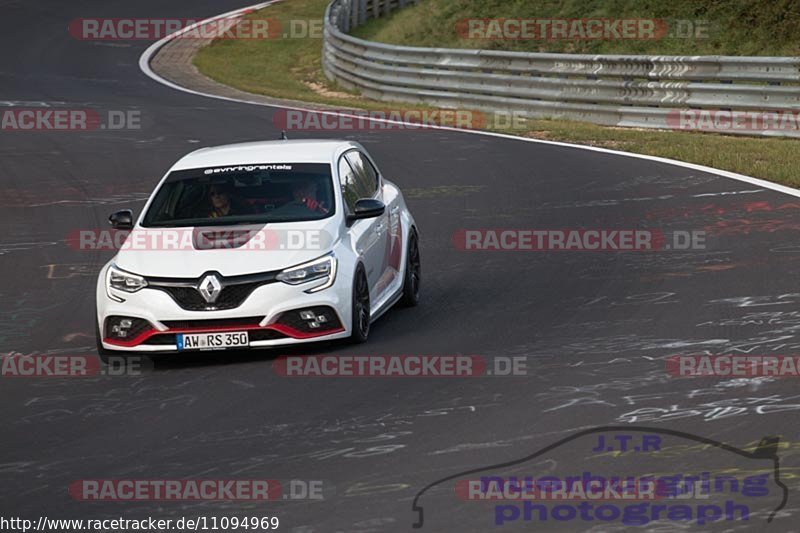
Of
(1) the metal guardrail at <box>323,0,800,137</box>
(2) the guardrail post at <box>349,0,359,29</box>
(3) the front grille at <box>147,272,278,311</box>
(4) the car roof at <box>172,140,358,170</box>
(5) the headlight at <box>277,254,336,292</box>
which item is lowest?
(3) the front grille at <box>147,272,278,311</box>

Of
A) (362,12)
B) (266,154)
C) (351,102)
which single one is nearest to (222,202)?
(266,154)

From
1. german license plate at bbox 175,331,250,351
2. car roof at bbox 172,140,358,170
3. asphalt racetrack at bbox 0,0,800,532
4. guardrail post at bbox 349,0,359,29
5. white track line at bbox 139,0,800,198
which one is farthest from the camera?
guardrail post at bbox 349,0,359,29

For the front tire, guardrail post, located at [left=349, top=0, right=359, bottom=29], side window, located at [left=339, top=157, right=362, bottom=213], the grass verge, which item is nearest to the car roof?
side window, located at [left=339, top=157, right=362, bottom=213]

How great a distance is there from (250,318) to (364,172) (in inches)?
105

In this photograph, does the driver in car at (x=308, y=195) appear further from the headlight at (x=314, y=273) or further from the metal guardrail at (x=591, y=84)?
the metal guardrail at (x=591, y=84)

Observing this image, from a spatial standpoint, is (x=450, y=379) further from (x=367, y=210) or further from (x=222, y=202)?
(x=222, y=202)

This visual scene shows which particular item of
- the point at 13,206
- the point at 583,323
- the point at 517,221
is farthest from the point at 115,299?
the point at 13,206

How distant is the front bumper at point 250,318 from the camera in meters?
10.4

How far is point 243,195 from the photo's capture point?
11.6 m

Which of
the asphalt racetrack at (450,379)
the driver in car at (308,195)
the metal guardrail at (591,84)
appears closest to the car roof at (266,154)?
the driver in car at (308,195)

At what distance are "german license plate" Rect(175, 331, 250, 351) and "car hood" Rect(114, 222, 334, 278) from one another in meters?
0.41

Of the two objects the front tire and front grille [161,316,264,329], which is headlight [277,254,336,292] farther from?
front grille [161,316,264,329]

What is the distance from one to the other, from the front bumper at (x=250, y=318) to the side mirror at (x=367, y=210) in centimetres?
88

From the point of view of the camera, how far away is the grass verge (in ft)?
65.4
